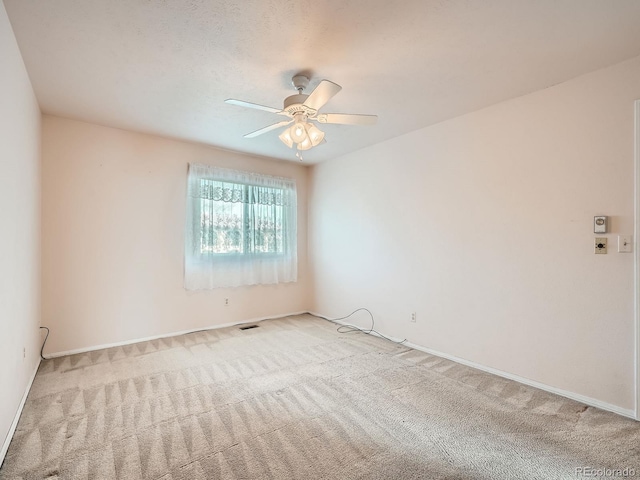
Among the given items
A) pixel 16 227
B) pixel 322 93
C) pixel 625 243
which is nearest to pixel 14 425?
pixel 16 227

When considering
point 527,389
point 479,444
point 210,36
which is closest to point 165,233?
point 210,36

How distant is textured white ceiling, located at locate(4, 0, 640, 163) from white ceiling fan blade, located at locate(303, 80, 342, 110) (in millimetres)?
286

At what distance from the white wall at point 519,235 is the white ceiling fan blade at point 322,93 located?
173 cm

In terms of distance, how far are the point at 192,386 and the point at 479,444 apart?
2.15 m

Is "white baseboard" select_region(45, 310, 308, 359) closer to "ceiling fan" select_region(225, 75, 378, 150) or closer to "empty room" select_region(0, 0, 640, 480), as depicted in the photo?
"empty room" select_region(0, 0, 640, 480)

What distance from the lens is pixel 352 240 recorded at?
173 inches

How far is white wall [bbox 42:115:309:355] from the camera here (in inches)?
128

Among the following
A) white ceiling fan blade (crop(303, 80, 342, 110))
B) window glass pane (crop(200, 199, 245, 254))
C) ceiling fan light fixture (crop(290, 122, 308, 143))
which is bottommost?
window glass pane (crop(200, 199, 245, 254))

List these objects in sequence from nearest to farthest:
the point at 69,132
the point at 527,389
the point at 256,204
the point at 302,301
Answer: the point at 527,389, the point at 69,132, the point at 256,204, the point at 302,301

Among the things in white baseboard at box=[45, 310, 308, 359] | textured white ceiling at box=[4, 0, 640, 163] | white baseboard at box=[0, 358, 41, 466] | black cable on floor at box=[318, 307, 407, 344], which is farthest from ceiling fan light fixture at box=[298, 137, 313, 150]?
white baseboard at box=[45, 310, 308, 359]

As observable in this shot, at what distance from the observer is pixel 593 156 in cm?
231

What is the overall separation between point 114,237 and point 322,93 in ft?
9.83

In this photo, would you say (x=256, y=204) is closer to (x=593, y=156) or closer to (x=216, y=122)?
(x=216, y=122)

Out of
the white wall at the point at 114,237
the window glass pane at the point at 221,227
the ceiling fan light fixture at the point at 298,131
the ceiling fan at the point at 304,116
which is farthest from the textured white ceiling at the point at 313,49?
the window glass pane at the point at 221,227
